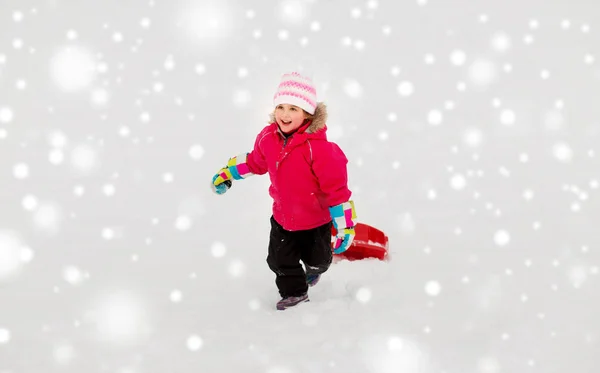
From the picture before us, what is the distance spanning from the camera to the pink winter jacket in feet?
9.97

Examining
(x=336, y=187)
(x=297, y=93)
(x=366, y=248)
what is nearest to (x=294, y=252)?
(x=336, y=187)

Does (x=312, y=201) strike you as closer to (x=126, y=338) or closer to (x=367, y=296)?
(x=367, y=296)

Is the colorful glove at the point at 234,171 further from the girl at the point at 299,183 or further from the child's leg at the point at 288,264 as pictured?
the child's leg at the point at 288,264

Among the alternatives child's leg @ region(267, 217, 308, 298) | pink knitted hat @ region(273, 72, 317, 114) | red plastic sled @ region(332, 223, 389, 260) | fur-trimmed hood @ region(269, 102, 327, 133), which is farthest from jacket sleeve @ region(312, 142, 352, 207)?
red plastic sled @ region(332, 223, 389, 260)

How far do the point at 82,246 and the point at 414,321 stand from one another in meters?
2.65

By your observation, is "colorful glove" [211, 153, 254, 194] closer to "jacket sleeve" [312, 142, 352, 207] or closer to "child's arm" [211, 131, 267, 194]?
"child's arm" [211, 131, 267, 194]

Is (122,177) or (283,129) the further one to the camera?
(122,177)

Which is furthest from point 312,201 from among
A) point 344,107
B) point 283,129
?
point 344,107

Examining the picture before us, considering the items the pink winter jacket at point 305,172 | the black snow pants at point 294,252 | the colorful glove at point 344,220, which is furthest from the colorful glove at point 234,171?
the colorful glove at point 344,220

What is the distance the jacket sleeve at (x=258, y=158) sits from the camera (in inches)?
130

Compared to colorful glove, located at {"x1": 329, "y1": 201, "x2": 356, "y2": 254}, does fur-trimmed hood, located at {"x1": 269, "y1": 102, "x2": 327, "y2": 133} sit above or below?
above

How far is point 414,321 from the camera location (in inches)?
122

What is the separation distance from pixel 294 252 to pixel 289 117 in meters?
0.86

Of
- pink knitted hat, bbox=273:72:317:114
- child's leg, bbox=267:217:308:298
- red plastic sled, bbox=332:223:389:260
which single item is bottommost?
child's leg, bbox=267:217:308:298
